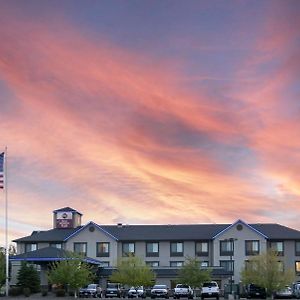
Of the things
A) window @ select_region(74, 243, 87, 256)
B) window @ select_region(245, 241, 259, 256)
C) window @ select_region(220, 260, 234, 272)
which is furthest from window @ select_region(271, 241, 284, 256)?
window @ select_region(74, 243, 87, 256)

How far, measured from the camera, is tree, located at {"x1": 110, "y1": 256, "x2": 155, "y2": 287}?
8862cm

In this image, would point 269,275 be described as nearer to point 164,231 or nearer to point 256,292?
point 256,292

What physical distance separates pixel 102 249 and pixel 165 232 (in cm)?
1071

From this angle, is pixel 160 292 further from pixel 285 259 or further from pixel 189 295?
pixel 285 259

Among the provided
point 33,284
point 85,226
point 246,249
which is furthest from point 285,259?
point 33,284

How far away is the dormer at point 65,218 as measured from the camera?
11550 centimetres

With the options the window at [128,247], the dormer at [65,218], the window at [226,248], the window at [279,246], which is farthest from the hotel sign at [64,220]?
the window at [279,246]

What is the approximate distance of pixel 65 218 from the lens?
116 metres

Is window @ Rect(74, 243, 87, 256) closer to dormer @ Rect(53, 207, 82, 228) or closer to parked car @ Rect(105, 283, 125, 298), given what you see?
dormer @ Rect(53, 207, 82, 228)

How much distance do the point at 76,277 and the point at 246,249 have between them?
4014cm

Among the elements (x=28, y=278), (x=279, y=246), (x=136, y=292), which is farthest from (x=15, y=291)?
(x=279, y=246)

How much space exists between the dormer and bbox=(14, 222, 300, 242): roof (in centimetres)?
101

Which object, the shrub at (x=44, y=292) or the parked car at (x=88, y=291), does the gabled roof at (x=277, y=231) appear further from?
the shrub at (x=44, y=292)

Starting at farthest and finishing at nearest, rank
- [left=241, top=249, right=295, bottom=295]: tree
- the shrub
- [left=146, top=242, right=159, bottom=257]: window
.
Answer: [left=146, top=242, right=159, bottom=257]: window < the shrub < [left=241, top=249, right=295, bottom=295]: tree
